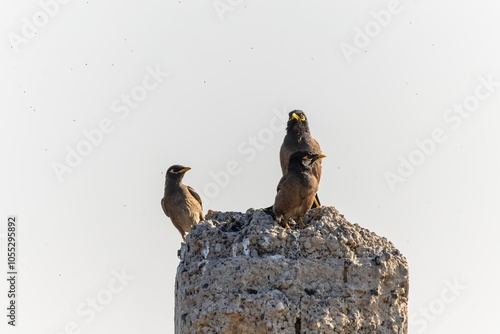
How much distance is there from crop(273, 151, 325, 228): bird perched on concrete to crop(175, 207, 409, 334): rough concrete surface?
35 centimetres

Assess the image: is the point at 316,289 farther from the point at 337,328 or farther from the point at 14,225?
the point at 14,225

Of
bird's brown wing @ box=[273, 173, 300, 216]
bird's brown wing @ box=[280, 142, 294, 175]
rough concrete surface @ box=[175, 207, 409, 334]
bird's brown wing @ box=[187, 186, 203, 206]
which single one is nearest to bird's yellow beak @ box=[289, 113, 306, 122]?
bird's brown wing @ box=[280, 142, 294, 175]

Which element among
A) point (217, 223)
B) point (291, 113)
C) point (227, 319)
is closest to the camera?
point (227, 319)

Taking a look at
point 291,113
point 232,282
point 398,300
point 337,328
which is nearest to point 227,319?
point 232,282

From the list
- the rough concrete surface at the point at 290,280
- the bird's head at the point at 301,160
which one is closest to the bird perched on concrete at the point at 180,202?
the bird's head at the point at 301,160

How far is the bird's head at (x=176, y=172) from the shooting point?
1313 centimetres

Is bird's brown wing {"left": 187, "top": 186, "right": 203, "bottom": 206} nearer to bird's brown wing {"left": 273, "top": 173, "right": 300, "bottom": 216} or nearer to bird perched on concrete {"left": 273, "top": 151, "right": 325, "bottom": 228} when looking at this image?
bird perched on concrete {"left": 273, "top": 151, "right": 325, "bottom": 228}

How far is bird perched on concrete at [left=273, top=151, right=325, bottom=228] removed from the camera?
26.0 ft

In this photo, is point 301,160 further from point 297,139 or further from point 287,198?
point 297,139

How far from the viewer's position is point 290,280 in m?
7.15

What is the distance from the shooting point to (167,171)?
13266mm

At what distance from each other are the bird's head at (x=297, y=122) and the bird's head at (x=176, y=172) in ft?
7.91

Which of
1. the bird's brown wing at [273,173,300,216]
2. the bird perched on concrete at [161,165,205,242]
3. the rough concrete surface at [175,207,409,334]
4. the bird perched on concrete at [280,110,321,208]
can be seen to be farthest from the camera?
the bird perched on concrete at [161,165,205,242]

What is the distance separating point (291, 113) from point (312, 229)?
3792 mm
